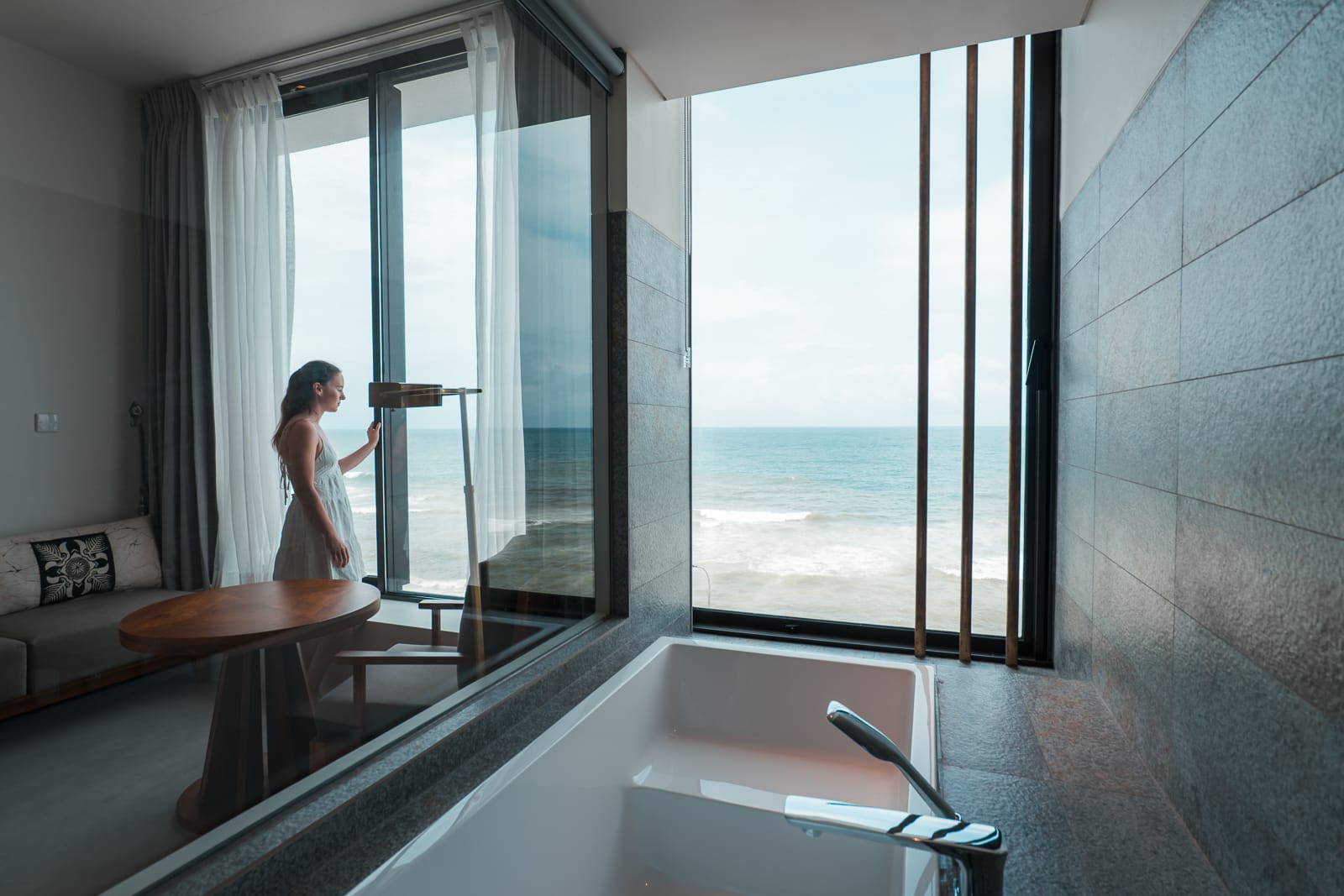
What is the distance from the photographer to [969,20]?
6.15 feet

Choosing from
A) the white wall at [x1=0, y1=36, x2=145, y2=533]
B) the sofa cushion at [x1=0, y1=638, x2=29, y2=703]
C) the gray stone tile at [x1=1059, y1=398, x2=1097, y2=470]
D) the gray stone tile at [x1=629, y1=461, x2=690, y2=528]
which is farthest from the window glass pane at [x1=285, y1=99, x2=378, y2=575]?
the gray stone tile at [x1=1059, y1=398, x2=1097, y2=470]

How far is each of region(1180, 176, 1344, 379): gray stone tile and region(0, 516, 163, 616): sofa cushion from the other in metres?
1.39

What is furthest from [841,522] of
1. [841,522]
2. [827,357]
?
[827,357]

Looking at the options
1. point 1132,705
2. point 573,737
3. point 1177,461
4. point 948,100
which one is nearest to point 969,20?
point 1177,461

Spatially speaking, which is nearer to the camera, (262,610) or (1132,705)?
(262,610)

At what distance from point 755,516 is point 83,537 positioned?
47.7ft

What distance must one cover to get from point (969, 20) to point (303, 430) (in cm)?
205

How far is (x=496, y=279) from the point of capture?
1.59 metres

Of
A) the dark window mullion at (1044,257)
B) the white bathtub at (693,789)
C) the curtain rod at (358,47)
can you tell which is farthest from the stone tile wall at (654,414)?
the dark window mullion at (1044,257)

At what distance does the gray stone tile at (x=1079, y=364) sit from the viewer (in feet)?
5.51

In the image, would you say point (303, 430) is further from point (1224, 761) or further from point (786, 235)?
point (786, 235)

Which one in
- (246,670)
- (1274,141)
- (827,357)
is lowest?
(246,670)

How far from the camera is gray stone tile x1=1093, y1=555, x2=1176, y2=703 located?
121 centimetres

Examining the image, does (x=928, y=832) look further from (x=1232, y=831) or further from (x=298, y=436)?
(x=298, y=436)
